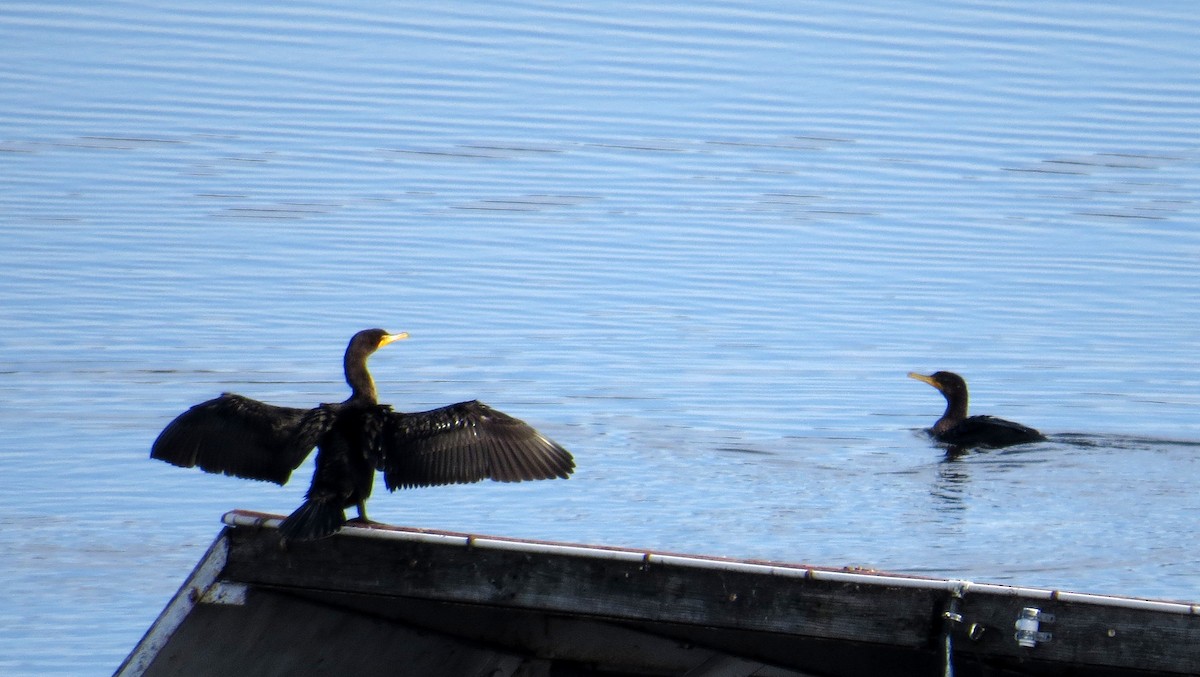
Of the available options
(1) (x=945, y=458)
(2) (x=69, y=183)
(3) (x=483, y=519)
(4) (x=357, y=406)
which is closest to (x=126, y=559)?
(3) (x=483, y=519)

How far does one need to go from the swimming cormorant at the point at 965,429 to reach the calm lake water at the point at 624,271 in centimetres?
11

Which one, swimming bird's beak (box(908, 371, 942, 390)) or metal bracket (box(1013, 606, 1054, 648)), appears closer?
metal bracket (box(1013, 606, 1054, 648))

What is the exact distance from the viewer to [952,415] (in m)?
10.7

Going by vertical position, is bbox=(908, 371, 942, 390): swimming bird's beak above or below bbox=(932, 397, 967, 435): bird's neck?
above

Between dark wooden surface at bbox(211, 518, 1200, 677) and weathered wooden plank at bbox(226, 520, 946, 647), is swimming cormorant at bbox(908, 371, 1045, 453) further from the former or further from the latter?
weathered wooden plank at bbox(226, 520, 946, 647)

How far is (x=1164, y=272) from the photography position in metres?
14.4

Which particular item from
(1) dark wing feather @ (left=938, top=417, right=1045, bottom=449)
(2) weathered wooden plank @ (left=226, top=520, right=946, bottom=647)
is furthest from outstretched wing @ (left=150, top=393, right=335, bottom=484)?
(1) dark wing feather @ (left=938, top=417, right=1045, bottom=449)

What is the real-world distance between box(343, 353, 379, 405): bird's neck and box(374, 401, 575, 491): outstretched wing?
583 millimetres

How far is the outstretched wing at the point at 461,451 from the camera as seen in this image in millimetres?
5852

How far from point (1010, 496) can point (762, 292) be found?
4301 mm

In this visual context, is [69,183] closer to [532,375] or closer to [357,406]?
[532,375]

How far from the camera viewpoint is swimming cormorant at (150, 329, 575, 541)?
229 inches

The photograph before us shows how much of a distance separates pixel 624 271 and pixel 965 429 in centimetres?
388

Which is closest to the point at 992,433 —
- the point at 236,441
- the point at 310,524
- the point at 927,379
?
the point at 927,379
